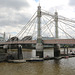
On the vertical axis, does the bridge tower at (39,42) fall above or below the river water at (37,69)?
above

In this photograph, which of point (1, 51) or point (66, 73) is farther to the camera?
point (1, 51)

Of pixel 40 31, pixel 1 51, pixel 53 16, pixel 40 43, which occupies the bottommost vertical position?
pixel 1 51

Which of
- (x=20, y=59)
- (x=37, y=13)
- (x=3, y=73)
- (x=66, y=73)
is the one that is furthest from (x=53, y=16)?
(x=3, y=73)

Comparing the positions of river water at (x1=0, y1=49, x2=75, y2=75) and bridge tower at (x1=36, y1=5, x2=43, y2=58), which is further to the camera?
bridge tower at (x1=36, y1=5, x2=43, y2=58)

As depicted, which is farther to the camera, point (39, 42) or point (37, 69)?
point (39, 42)

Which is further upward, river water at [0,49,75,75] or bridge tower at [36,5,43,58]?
bridge tower at [36,5,43,58]

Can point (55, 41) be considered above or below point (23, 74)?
above

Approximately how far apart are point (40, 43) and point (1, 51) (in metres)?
13.8

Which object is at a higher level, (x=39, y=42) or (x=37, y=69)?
(x=39, y=42)

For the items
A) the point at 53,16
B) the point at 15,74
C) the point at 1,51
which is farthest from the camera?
the point at 53,16

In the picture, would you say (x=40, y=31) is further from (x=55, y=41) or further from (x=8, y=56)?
(x=8, y=56)

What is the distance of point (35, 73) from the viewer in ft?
75.7

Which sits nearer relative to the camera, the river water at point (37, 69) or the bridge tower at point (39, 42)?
the river water at point (37, 69)

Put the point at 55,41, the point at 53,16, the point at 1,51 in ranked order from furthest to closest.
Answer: the point at 53,16, the point at 1,51, the point at 55,41
